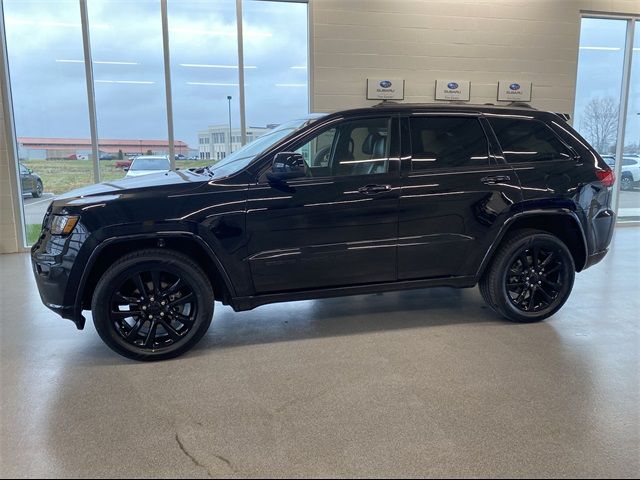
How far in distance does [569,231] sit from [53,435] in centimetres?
375

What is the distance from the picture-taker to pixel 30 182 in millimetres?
6738

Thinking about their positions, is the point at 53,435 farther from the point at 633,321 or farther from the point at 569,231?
the point at 633,321

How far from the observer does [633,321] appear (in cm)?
383

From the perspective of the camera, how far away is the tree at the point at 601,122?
8175mm

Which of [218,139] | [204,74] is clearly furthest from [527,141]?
[204,74]

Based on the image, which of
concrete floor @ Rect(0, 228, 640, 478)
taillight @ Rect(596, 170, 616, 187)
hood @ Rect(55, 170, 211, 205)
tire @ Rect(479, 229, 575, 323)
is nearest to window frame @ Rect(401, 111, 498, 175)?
tire @ Rect(479, 229, 575, 323)

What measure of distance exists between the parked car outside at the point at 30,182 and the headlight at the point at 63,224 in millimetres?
4416

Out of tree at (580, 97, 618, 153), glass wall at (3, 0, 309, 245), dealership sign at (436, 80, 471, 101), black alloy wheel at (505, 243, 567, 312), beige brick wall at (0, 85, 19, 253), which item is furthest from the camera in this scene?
tree at (580, 97, 618, 153)

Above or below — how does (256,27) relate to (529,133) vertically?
above

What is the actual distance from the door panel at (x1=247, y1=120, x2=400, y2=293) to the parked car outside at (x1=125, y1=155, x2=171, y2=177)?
4.21m

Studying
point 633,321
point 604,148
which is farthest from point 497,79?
point 633,321

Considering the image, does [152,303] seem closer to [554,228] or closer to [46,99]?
[554,228]

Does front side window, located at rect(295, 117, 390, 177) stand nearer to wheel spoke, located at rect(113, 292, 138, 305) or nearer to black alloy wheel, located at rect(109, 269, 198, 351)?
black alloy wheel, located at rect(109, 269, 198, 351)

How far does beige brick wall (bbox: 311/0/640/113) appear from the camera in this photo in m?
6.93
